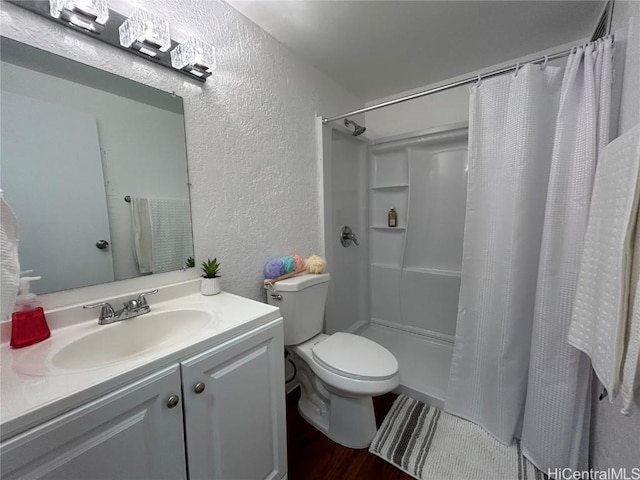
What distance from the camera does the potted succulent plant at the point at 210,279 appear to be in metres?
1.14

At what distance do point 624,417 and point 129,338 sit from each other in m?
1.67

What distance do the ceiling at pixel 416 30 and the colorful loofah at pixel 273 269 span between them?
1307mm

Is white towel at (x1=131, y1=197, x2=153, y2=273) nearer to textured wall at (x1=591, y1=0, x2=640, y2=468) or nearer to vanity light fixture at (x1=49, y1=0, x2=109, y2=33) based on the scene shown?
vanity light fixture at (x1=49, y1=0, x2=109, y2=33)

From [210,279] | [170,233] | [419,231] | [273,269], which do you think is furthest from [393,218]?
[170,233]

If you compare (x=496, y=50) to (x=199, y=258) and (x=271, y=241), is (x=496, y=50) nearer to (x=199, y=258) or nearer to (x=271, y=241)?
(x=271, y=241)

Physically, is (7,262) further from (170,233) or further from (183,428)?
(183,428)

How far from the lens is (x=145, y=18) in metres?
0.91

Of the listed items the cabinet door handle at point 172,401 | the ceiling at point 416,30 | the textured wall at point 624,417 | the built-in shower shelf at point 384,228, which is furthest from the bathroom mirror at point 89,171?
the built-in shower shelf at point 384,228

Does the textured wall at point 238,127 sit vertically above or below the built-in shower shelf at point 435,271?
above

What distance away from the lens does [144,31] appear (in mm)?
909

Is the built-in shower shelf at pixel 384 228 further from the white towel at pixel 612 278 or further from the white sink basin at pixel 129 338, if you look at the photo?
the white sink basin at pixel 129 338

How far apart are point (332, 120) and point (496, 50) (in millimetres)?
1140

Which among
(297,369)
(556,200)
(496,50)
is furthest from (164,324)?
(496,50)

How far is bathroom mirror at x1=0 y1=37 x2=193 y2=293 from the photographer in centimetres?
77
